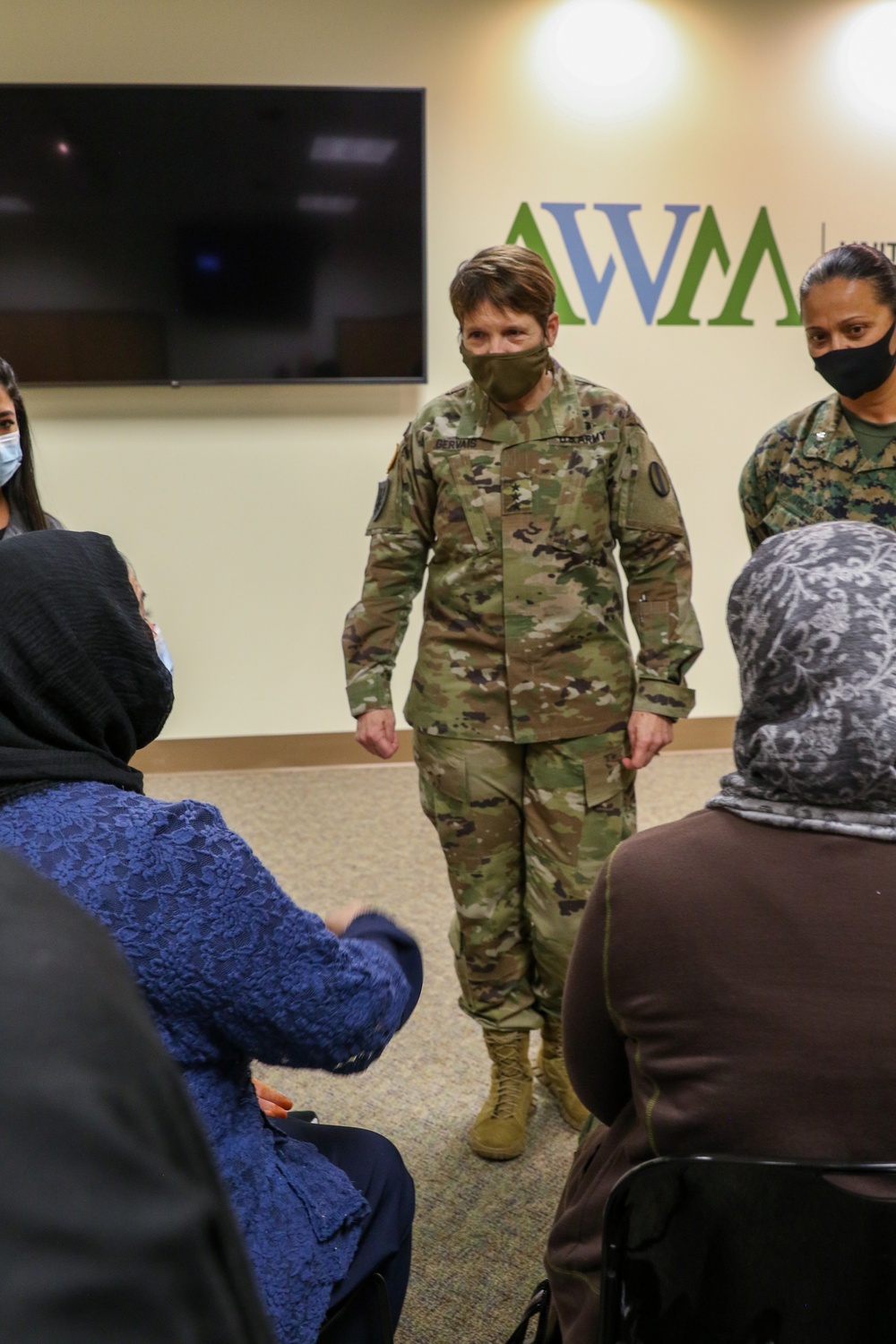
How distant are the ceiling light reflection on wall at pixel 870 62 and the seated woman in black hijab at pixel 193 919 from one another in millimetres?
3789

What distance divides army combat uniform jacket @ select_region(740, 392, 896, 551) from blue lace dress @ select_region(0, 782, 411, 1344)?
1444 millimetres

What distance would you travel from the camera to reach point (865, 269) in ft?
6.48

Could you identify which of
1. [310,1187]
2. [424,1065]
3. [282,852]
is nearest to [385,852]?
[282,852]

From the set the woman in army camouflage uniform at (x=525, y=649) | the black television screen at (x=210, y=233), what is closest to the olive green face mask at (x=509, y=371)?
the woman in army camouflage uniform at (x=525, y=649)

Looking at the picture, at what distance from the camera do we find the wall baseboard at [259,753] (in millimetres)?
3955

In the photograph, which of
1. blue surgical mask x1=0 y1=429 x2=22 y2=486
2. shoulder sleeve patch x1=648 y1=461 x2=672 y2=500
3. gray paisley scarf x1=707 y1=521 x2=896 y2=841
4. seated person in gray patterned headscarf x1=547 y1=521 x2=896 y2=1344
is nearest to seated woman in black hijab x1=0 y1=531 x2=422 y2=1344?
seated person in gray patterned headscarf x1=547 y1=521 x2=896 y2=1344

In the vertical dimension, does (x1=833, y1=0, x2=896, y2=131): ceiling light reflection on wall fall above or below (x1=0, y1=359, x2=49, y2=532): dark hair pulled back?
above

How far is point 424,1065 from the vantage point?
7.02 ft

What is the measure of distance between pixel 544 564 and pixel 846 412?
2.42ft

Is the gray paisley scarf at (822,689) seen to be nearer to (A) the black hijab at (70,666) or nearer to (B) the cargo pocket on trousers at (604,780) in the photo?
(A) the black hijab at (70,666)

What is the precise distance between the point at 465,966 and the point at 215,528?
7.52 feet

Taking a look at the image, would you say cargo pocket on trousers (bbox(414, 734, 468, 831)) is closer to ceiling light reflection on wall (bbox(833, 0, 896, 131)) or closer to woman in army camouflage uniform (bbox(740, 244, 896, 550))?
woman in army camouflage uniform (bbox(740, 244, 896, 550))

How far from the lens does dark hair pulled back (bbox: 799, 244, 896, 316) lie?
197 centimetres

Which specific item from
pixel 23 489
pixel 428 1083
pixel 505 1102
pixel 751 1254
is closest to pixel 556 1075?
pixel 505 1102
